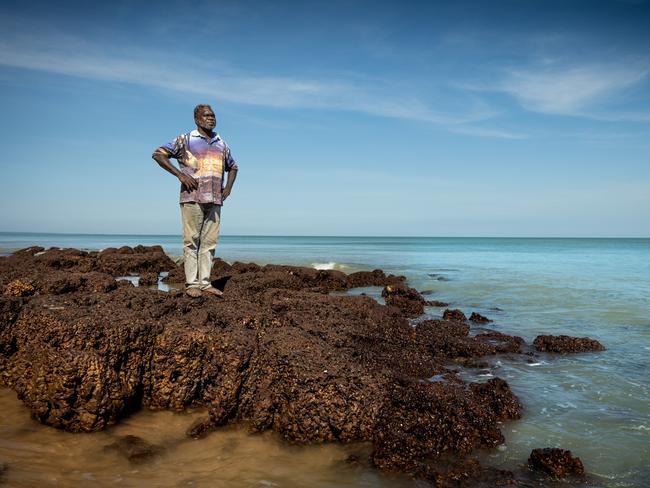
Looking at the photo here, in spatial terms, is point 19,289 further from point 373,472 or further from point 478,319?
point 478,319

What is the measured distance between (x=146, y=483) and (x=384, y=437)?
6.37 ft

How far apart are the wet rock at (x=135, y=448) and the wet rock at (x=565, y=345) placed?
257 inches

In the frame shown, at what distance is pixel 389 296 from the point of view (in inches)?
497

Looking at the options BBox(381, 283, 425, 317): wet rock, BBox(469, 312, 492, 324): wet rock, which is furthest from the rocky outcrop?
BBox(381, 283, 425, 317): wet rock

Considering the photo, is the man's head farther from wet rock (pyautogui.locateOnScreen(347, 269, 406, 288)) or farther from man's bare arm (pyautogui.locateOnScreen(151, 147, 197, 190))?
wet rock (pyautogui.locateOnScreen(347, 269, 406, 288))

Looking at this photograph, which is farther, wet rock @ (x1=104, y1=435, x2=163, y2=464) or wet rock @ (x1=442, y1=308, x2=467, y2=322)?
wet rock @ (x1=442, y1=308, x2=467, y2=322)

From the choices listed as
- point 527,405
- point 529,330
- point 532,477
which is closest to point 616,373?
point 527,405

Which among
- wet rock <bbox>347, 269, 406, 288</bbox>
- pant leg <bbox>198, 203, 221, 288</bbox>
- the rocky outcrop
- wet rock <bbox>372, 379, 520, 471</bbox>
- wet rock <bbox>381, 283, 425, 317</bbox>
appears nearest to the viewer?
wet rock <bbox>372, 379, 520, 471</bbox>

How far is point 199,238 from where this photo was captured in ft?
23.2

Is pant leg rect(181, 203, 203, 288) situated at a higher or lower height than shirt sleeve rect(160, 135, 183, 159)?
lower

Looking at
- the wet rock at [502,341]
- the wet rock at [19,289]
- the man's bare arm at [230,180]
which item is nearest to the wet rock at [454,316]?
the wet rock at [502,341]

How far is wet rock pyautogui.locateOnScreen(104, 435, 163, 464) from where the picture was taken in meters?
3.77

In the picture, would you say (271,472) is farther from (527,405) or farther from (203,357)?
(527,405)

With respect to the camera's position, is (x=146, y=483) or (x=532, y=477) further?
(x=532, y=477)
